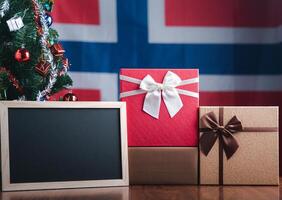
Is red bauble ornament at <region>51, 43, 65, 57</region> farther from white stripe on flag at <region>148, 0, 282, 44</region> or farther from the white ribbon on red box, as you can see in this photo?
white stripe on flag at <region>148, 0, 282, 44</region>

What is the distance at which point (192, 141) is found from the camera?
1076 millimetres

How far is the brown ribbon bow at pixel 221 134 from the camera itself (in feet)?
3.49

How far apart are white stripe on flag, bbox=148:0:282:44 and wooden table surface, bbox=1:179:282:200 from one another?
2.07ft

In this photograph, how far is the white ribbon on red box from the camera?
42.2 inches

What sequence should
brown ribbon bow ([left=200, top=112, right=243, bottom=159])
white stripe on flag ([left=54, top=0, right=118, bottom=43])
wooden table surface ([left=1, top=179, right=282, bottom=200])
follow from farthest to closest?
1. white stripe on flag ([left=54, top=0, right=118, bottom=43])
2. brown ribbon bow ([left=200, top=112, right=243, bottom=159])
3. wooden table surface ([left=1, top=179, right=282, bottom=200])

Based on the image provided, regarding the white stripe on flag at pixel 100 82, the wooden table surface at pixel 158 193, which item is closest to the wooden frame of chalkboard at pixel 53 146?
the wooden table surface at pixel 158 193

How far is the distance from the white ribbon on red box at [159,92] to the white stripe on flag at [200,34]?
1.46ft

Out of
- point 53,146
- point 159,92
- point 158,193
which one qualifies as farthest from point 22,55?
point 158,193

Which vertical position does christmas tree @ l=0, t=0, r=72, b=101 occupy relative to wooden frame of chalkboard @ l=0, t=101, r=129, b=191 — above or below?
above

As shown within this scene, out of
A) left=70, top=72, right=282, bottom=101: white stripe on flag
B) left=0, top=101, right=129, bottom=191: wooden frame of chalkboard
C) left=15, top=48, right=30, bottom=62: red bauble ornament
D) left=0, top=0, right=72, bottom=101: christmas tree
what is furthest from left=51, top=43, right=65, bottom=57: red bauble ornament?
left=70, top=72, right=282, bottom=101: white stripe on flag

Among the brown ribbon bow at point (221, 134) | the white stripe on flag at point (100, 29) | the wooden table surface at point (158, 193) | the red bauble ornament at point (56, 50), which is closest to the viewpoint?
the wooden table surface at point (158, 193)

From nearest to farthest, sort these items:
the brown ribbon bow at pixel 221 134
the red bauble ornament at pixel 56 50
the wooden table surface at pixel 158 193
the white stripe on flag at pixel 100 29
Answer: the wooden table surface at pixel 158 193 < the brown ribbon bow at pixel 221 134 < the red bauble ornament at pixel 56 50 < the white stripe on flag at pixel 100 29

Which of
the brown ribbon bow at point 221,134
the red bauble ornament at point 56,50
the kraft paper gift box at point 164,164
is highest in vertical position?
the red bauble ornament at point 56,50

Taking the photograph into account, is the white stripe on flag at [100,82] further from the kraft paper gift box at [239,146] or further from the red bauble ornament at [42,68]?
the kraft paper gift box at [239,146]
